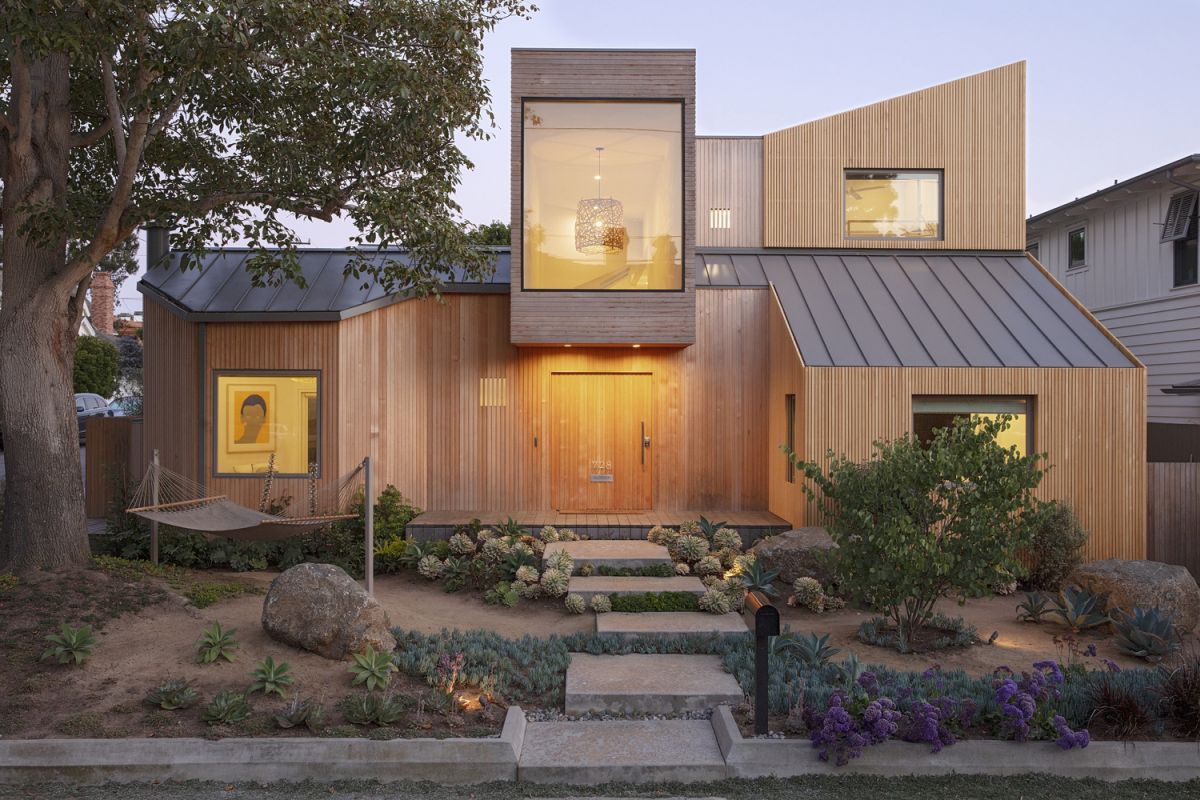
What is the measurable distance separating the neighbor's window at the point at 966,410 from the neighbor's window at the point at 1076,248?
25.6 feet

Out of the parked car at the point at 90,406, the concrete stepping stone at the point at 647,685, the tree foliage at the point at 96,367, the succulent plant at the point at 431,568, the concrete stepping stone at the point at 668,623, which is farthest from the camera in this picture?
the tree foliage at the point at 96,367

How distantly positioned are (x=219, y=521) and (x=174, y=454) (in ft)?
12.3

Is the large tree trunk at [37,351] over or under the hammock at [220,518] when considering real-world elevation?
over

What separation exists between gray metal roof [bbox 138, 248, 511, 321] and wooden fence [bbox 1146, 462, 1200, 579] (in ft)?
28.8

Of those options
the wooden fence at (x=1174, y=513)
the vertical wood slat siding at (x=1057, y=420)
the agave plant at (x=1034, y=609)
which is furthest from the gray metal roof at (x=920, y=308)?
the agave plant at (x=1034, y=609)

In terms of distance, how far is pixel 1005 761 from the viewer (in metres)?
4.73

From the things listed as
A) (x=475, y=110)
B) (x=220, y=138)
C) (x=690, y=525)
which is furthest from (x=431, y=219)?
(x=690, y=525)

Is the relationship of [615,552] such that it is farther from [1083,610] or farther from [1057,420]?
[1057,420]

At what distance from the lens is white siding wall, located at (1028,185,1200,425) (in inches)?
523

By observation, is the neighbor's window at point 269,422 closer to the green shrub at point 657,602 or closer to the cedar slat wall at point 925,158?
the green shrub at point 657,602

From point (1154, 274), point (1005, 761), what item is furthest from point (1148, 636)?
point (1154, 274)

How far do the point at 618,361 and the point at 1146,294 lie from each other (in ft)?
31.6

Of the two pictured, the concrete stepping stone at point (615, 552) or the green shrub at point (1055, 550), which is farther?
the green shrub at point (1055, 550)

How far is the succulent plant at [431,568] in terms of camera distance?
30.8ft
